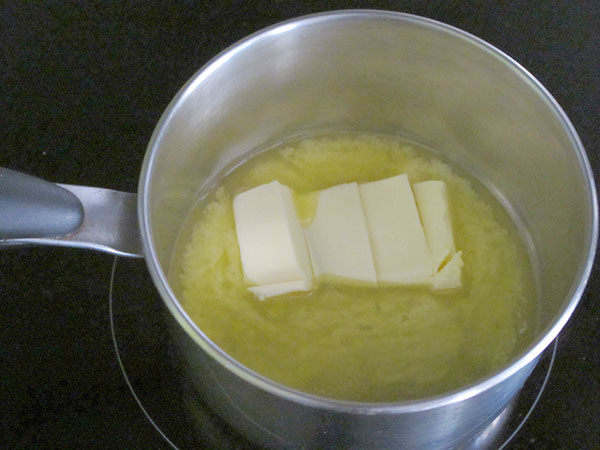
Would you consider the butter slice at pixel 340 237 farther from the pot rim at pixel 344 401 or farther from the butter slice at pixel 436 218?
the pot rim at pixel 344 401

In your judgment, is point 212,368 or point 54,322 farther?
point 54,322

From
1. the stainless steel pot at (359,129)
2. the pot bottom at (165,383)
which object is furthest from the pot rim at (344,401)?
the pot bottom at (165,383)

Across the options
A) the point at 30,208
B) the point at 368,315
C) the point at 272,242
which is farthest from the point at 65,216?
the point at 368,315

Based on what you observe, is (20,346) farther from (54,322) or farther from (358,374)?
(358,374)

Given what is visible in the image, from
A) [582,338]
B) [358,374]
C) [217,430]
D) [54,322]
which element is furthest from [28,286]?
[582,338]

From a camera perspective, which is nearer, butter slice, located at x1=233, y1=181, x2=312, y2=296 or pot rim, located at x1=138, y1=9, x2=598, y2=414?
pot rim, located at x1=138, y1=9, x2=598, y2=414

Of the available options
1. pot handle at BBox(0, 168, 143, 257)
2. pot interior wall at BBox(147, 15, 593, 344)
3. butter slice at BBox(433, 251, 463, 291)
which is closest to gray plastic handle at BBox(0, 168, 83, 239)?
pot handle at BBox(0, 168, 143, 257)

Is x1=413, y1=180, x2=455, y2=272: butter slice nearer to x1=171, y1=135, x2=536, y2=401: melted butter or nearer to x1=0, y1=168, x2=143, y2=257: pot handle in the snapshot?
x1=171, y1=135, x2=536, y2=401: melted butter
